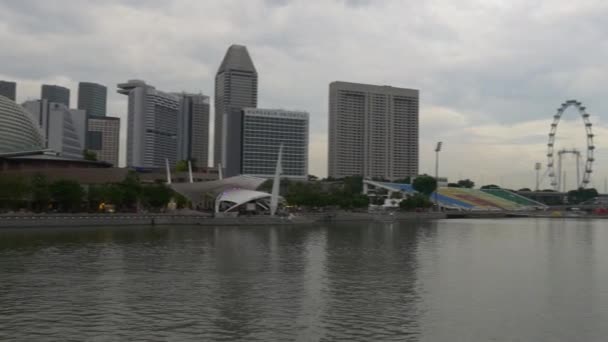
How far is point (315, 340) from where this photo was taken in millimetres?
17594

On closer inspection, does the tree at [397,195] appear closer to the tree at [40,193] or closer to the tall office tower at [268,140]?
the tall office tower at [268,140]

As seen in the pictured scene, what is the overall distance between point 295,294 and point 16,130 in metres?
100

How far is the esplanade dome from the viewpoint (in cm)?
10799

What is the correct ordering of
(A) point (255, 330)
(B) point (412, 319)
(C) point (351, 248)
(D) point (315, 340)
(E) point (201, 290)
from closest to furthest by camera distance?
(D) point (315, 340) < (A) point (255, 330) < (B) point (412, 319) < (E) point (201, 290) < (C) point (351, 248)

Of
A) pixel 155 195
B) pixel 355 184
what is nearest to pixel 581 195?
pixel 355 184

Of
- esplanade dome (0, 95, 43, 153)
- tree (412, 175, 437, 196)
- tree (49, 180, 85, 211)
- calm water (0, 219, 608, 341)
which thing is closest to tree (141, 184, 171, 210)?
tree (49, 180, 85, 211)

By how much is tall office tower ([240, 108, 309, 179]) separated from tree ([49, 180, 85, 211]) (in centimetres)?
10757

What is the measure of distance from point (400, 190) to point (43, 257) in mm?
125034

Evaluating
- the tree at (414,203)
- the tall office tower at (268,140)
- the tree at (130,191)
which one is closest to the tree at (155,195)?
the tree at (130,191)

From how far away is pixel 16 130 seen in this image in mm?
111188

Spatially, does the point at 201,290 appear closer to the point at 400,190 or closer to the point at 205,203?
the point at 205,203

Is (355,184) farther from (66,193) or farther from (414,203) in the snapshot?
(66,193)

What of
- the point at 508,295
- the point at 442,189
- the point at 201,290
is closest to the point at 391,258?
the point at 508,295

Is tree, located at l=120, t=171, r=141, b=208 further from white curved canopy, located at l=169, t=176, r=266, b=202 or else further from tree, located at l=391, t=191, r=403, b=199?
tree, located at l=391, t=191, r=403, b=199
